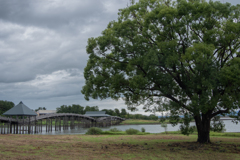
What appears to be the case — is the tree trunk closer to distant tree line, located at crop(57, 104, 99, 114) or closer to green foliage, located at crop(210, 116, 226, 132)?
green foliage, located at crop(210, 116, 226, 132)

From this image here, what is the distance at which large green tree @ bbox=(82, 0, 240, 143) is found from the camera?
40.9ft

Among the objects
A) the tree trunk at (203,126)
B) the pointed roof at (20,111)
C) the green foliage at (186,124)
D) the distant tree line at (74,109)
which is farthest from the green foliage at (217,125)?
the distant tree line at (74,109)

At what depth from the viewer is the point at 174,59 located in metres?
12.9

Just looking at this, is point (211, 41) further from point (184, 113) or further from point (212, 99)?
point (184, 113)

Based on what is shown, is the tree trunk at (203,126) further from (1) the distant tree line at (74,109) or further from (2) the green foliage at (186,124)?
(1) the distant tree line at (74,109)

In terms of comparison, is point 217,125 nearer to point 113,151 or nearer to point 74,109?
point 113,151

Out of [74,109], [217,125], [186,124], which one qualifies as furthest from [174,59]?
[74,109]

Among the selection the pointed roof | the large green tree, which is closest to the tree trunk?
the large green tree

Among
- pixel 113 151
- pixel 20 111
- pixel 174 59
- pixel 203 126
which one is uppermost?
pixel 174 59

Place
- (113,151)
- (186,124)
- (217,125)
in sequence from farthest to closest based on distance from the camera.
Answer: (217,125), (186,124), (113,151)

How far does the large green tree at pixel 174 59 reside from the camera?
12461 millimetres

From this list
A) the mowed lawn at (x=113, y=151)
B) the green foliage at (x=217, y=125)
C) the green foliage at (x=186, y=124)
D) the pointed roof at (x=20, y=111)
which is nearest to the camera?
the mowed lawn at (x=113, y=151)

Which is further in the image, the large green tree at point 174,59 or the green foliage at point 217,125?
the green foliage at point 217,125

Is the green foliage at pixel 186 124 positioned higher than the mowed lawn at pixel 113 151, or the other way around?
the green foliage at pixel 186 124
